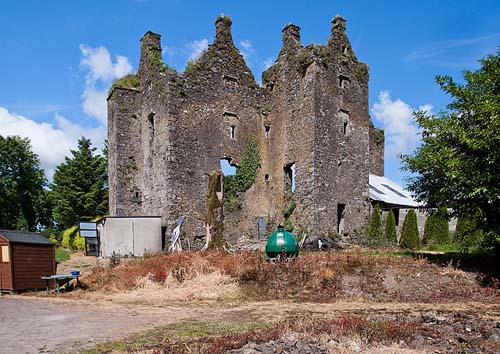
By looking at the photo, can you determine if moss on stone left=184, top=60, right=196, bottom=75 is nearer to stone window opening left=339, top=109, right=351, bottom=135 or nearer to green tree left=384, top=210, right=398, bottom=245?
stone window opening left=339, top=109, right=351, bottom=135

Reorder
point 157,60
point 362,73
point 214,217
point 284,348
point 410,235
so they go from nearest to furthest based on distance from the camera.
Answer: point 284,348, point 214,217, point 157,60, point 410,235, point 362,73

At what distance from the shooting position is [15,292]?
14961 millimetres

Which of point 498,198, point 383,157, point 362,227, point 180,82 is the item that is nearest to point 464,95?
point 498,198

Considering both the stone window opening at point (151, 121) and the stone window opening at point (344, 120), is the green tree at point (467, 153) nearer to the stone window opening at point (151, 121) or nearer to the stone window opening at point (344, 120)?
the stone window opening at point (344, 120)

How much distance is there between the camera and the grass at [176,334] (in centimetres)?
732

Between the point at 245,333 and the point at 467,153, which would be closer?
the point at 245,333

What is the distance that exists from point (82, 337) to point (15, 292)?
827 cm

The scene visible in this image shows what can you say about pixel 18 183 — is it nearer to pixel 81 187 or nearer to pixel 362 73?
pixel 81 187

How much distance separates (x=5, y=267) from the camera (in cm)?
1492

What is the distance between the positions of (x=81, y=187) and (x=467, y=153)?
105ft

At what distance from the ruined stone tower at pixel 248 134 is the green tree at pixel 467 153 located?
27.9ft

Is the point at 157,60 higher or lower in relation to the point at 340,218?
higher

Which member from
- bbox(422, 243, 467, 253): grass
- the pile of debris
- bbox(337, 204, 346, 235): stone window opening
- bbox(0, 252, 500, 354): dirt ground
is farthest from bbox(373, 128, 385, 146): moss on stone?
the pile of debris

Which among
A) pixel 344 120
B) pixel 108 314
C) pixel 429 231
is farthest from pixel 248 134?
pixel 108 314
